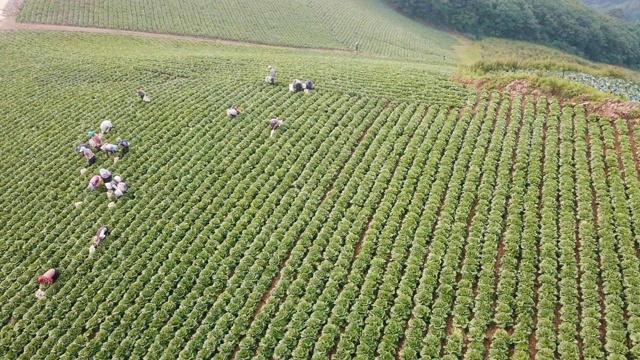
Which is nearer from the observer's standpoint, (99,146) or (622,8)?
(99,146)

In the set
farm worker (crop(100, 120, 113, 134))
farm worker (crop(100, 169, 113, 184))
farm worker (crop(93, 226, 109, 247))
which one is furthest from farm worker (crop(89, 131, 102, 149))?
farm worker (crop(93, 226, 109, 247))

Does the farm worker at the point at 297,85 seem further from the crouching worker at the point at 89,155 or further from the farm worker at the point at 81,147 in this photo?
the farm worker at the point at 81,147

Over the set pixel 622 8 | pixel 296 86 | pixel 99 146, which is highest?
pixel 296 86

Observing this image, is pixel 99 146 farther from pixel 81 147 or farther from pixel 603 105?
pixel 603 105

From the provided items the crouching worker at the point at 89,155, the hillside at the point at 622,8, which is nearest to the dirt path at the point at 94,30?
the crouching worker at the point at 89,155

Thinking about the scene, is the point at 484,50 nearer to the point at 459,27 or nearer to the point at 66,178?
the point at 459,27

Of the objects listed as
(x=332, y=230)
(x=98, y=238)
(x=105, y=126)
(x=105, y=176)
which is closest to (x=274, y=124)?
(x=332, y=230)
